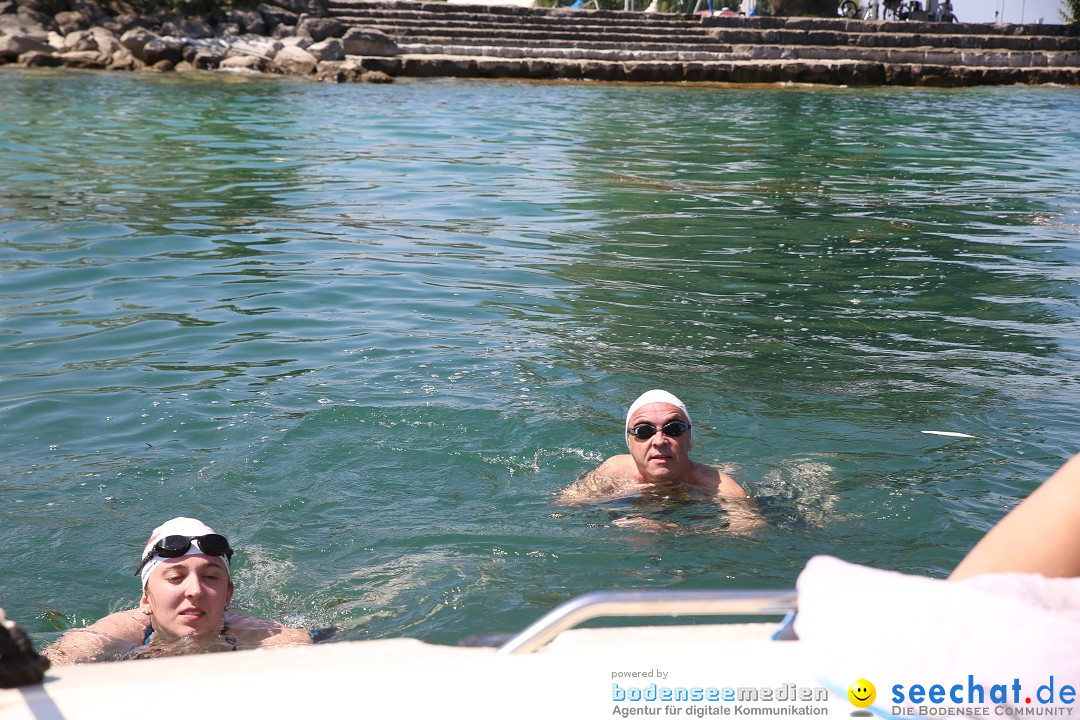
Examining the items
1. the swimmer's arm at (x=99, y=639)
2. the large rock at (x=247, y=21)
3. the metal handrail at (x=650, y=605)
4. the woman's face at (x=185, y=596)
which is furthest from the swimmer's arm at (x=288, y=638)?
the large rock at (x=247, y=21)

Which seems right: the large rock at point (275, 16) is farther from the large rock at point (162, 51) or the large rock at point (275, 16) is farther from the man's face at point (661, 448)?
the man's face at point (661, 448)

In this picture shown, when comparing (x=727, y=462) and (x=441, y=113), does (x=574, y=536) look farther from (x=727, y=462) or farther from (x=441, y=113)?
(x=441, y=113)

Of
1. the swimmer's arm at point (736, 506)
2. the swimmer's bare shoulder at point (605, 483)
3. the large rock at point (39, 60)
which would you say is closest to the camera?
the swimmer's arm at point (736, 506)

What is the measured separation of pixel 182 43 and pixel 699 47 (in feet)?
52.9

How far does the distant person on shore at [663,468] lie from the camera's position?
18.6ft

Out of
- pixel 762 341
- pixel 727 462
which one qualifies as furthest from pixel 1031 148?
pixel 727 462

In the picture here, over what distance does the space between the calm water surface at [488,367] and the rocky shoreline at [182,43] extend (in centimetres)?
1495

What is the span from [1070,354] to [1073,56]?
102ft

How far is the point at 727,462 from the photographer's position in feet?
21.1

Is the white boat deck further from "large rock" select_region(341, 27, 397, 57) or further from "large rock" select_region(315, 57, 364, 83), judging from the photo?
"large rock" select_region(341, 27, 397, 57)

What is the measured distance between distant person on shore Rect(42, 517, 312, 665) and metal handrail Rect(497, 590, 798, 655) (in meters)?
2.29

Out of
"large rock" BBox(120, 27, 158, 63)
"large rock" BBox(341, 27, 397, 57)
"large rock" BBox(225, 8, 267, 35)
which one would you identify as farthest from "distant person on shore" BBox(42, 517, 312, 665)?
"large rock" BBox(225, 8, 267, 35)

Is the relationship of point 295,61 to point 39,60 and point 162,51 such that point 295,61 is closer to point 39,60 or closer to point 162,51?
point 162,51

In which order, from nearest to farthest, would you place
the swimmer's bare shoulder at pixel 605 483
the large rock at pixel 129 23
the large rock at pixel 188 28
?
the swimmer's bare shoulder at pixel 605 483
the large rock at pixel 129 23
the large rock at pixel 188 28
